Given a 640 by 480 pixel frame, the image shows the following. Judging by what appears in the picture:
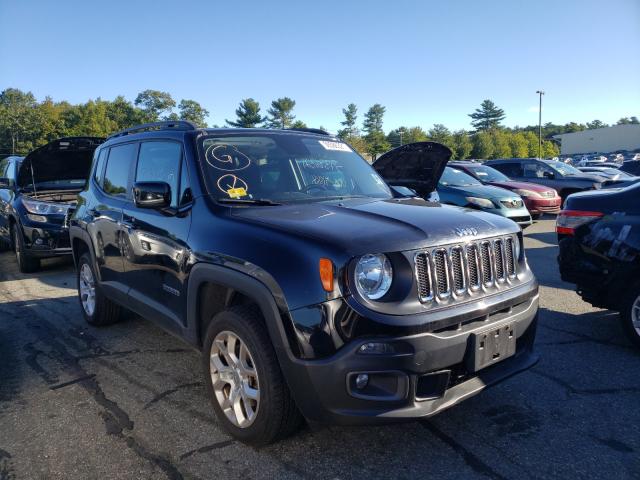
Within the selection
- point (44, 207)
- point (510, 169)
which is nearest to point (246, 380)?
point (44, 207)

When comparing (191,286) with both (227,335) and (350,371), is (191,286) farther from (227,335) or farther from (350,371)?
(350,371)

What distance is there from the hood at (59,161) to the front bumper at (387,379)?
21.0 feet

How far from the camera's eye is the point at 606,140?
9362cm

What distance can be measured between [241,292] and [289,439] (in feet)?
2.99

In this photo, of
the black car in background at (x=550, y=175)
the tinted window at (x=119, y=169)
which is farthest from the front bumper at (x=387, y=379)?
the black car in background at (x=550, y=175)

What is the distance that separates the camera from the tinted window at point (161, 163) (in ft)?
11.7

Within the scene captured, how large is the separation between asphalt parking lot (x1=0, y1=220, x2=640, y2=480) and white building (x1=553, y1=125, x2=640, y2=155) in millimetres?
99639

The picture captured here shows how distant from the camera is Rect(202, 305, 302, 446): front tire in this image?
256 cm

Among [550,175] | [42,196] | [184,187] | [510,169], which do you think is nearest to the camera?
[184,187]

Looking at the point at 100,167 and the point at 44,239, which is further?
the point at 44,239

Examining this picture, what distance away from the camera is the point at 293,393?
96.9 inches

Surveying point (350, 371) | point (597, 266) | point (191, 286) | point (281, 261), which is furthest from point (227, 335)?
point (597, 266)

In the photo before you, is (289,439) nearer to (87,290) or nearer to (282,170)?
(282,170)

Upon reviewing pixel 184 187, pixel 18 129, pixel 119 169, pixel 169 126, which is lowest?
pixel 184 187
